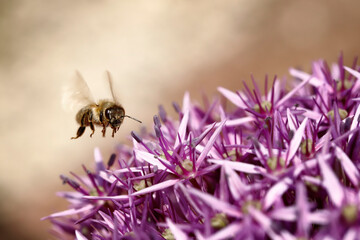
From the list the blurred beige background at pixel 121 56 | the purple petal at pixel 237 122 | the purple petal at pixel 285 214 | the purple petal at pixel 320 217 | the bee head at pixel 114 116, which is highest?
the blurred beige background at pixel 121 56

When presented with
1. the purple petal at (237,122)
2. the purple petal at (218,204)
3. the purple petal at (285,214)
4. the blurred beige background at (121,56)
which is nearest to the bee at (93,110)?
the purple petal at (237,122)

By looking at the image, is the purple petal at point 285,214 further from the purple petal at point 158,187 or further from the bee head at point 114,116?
the bee head at point 114,116

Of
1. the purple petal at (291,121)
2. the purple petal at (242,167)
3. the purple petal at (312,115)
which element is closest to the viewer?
the purple petal at (242,167)

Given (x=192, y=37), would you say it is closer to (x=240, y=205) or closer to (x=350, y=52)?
(x=350, y=52)

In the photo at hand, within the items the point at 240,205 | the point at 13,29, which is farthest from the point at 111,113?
the point at 13,29

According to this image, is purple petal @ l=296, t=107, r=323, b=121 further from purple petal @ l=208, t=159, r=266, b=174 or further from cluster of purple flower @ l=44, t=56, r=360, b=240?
purple petal @ l=208, t=159, r=266, b=174

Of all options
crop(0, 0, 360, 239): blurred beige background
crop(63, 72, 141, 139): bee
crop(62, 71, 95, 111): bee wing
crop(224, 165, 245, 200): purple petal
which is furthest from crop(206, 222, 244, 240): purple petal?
crop(0, 0, 360, 239): blurred beige background

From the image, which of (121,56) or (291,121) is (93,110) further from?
(121,56)
